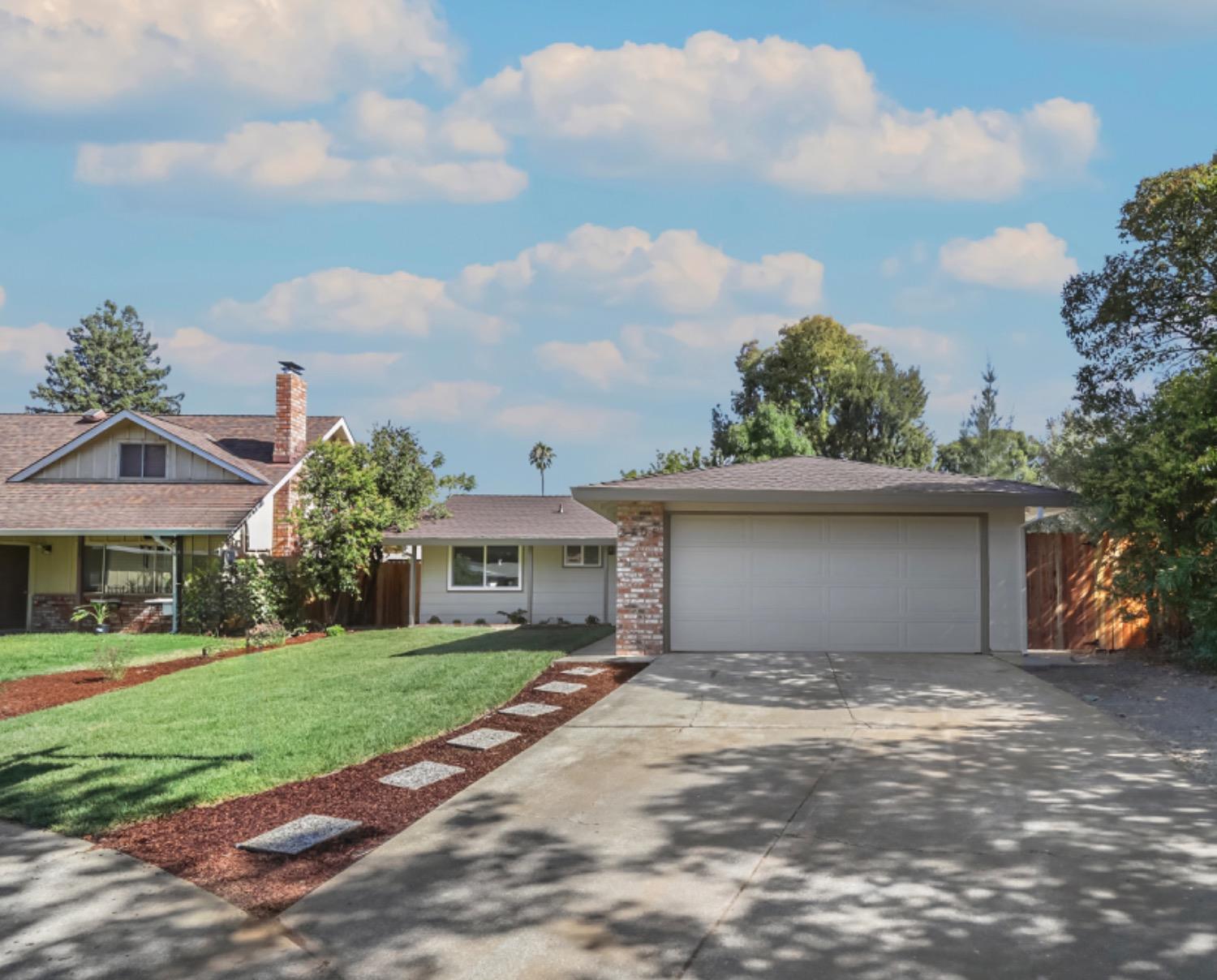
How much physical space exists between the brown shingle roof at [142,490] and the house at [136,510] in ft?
0.14

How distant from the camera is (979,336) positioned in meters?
32.6

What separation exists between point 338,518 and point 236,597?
282 centimetres

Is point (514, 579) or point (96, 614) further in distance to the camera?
point (514, 579)

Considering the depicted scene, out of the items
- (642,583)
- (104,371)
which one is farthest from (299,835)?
(104,371)

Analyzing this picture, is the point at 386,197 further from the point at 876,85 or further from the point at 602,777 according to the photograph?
the point at 602,777

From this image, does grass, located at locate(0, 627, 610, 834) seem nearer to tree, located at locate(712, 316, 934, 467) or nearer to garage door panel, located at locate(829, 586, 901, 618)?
garage door panel, located at locate(829, 586, 901, 618)

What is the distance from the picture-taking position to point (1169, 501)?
35.7 ft

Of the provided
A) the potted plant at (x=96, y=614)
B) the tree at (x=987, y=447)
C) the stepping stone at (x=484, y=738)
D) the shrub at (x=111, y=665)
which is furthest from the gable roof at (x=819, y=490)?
the tree at (x=987, y=447)

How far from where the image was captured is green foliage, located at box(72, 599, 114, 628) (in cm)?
1852

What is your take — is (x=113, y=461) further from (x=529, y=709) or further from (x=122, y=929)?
(x=122, y=929)

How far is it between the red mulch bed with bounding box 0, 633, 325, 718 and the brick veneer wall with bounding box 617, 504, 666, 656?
7172 millimetres

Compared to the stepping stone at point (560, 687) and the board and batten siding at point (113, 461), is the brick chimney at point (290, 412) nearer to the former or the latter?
the board and batten siding at point (113, 461)

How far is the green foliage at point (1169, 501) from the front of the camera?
416 inches

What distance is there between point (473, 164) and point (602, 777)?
12.2 m
